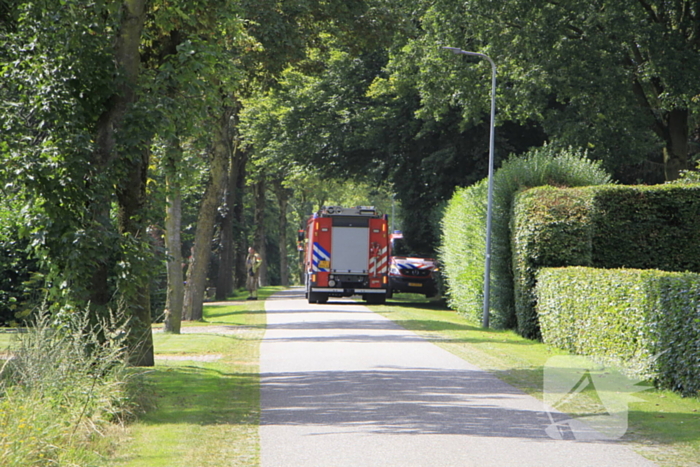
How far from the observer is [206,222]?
25.3 meters

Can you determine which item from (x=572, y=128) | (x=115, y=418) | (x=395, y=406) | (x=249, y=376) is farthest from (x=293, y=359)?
(x=572, y=128)

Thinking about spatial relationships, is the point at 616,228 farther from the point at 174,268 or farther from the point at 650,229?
the point at 174,268

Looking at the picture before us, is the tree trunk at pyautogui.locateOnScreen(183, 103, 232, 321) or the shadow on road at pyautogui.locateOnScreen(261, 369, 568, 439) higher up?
the tree trunk at pyautogui.locateOnScreen(183, 103, 232, 321)

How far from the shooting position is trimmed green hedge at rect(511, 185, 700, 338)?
18828 mm

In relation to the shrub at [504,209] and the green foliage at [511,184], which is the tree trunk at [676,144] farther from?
the green foliage at [511,184]

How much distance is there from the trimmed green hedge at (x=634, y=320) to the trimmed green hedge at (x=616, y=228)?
157 centimetres

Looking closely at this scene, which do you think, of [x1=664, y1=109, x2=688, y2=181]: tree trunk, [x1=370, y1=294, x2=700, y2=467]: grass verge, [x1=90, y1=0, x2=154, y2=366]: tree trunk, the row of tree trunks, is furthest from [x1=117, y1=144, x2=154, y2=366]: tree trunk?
the row of tree trunks

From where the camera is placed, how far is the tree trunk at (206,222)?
24.4 metres

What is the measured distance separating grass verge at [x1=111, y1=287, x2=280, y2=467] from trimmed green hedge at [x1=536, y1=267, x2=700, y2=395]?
5339mm

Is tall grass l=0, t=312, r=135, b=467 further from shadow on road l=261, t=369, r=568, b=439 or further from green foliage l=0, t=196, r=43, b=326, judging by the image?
green foliage l=0, t=196, r=43, b=326

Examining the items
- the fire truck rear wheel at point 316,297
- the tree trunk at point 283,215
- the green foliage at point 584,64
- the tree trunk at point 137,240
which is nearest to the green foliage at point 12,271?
the tree trunk at point 137,240

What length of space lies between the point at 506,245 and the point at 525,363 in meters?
7.42

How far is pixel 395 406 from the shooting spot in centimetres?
1026

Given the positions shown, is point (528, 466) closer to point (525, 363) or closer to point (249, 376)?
point (249, 376)
